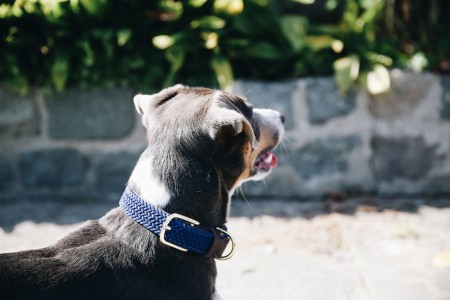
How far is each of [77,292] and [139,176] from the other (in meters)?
0.56

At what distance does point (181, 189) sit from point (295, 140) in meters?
2.78

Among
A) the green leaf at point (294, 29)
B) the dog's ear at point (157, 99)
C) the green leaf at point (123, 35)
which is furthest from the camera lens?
the green leaf at point (294, 29)

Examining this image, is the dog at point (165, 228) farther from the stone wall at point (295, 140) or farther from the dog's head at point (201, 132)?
the stone wall at point (295, 140)

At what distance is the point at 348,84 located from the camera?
186 inches

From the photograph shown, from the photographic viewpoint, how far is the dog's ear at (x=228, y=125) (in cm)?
216

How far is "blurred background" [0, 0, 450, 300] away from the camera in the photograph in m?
4.70

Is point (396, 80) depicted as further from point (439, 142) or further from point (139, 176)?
point (139, 176)

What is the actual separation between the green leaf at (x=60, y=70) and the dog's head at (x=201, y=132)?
7.56 feet

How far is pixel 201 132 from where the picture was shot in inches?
89.2

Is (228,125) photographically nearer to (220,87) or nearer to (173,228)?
(173,228)

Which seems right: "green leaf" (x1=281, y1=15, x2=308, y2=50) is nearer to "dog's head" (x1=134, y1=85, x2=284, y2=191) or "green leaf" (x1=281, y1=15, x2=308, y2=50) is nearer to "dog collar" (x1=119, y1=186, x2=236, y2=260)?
"dog's head" (x1=134, y1=85, x2=284, y2=191)

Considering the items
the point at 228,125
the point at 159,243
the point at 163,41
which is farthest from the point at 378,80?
the point at 159,243

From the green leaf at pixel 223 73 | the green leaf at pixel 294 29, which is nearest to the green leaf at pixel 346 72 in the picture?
the green leaf at pixel 294 29

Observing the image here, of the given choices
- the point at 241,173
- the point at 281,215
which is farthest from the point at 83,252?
the point at 281,215
